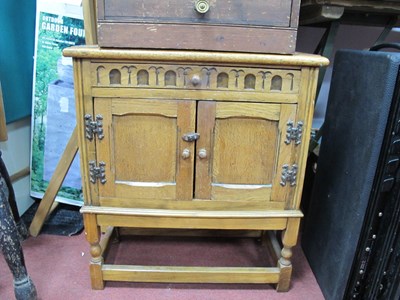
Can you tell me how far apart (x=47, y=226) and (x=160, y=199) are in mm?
694

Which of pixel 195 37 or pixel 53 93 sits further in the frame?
pixel 53 93

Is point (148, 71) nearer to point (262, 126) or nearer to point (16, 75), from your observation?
point (262, 126)

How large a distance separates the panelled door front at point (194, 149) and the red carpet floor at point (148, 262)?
1.17ft

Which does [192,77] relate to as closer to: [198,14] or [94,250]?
[198,14]

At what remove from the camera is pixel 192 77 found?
828 millimetres

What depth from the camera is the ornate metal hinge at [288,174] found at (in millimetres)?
910

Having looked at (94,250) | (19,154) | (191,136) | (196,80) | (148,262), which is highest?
(196,80)

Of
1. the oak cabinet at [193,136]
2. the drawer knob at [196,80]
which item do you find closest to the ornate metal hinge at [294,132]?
the oak cabinet at [193,136]

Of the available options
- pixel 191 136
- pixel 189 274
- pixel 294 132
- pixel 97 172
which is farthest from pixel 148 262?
pixel 294 132

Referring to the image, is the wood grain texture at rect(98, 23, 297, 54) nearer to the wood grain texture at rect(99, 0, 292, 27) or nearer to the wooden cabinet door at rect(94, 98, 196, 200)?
the wood grain texture at rect(99, 0, 292, 27)

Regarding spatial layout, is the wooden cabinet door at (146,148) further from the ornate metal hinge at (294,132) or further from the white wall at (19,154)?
the white wall at (19,154)

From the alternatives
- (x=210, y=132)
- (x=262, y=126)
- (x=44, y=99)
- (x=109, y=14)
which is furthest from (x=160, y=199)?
(x=44, y=99)

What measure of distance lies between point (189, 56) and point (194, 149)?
0.80 feet

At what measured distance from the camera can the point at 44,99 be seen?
1379 millimetres
